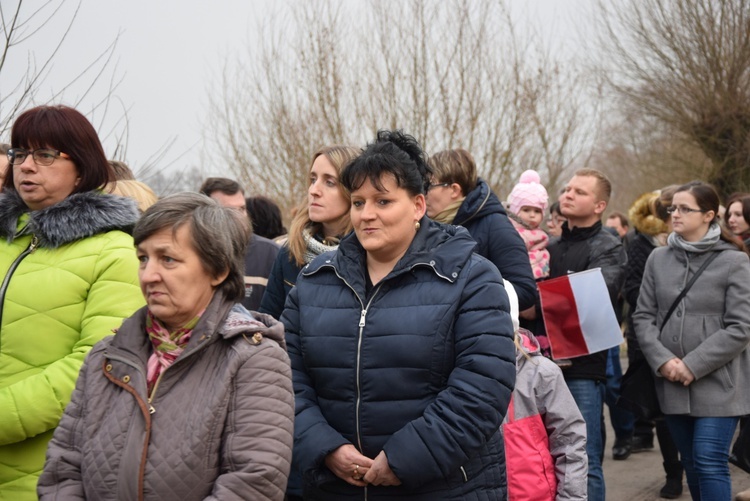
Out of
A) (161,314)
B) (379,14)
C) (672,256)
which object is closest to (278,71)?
(379,14)

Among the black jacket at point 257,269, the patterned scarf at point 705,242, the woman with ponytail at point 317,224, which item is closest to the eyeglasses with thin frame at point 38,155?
the woman with ponytail at point 317,224

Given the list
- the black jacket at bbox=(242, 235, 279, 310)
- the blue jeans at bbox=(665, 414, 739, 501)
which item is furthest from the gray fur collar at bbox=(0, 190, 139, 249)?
the blue jeans at bbox=(665, 414, 739, 501)

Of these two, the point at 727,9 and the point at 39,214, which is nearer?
the point at 39,214

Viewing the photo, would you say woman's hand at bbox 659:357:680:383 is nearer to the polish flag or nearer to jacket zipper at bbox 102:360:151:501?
the polish flag

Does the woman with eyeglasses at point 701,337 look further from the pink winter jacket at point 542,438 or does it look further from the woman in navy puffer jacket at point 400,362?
the woman in navy puffer jacket at point 400,362

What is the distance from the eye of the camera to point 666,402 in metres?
5.96

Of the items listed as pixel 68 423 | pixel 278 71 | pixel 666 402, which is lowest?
pixel 666 402

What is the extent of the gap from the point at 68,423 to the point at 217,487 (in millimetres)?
531

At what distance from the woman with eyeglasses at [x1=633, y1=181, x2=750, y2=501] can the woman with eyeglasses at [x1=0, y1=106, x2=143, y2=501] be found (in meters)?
3.73

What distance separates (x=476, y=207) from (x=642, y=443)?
4.73 meters

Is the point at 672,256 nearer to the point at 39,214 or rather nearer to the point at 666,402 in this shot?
the point at 666,402

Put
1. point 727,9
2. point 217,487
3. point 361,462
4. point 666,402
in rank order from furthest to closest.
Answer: point 727,9, point 666,402, point 361,462, point 217,487

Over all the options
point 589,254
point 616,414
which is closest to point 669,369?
point 589,254

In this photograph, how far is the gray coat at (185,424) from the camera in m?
2.73
